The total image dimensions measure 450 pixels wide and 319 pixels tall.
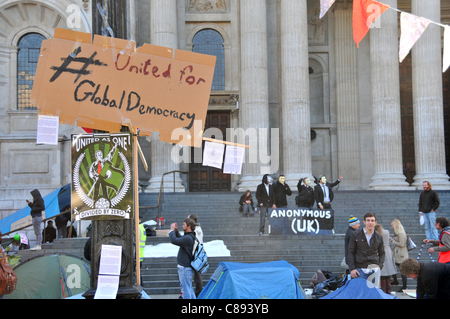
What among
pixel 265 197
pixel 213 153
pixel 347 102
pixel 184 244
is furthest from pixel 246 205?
pixel 347 102

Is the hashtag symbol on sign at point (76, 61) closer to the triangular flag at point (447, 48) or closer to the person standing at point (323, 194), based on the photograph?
the triangular flag at point (447, 48)

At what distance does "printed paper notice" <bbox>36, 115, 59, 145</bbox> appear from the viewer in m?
5.68

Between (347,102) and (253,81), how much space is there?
6831mm

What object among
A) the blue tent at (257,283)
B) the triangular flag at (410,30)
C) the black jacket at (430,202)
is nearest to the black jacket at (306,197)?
the black jacket at (430,202)

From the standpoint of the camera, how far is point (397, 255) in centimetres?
1197

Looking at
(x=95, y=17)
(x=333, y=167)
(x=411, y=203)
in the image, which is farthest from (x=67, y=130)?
(x=95, y=17)

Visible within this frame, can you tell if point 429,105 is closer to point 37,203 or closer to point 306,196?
point 306,196

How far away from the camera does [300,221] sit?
1557 cm

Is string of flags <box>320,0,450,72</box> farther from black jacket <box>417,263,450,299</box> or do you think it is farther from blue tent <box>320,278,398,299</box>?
black jacket <box>417,263,450,299</box>

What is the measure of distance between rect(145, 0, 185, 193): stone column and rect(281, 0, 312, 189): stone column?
5.11 m

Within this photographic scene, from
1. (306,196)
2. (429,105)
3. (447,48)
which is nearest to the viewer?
(447,48)

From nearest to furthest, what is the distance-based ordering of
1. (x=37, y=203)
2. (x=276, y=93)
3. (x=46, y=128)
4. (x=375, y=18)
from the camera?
(x=46, y=128) < (x=375, y=18) < (x=37, y=203) < (x=276, y=93)

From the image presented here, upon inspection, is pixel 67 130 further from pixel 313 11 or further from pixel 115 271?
pixel 115 271

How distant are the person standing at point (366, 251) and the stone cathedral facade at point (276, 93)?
47.3 feet
